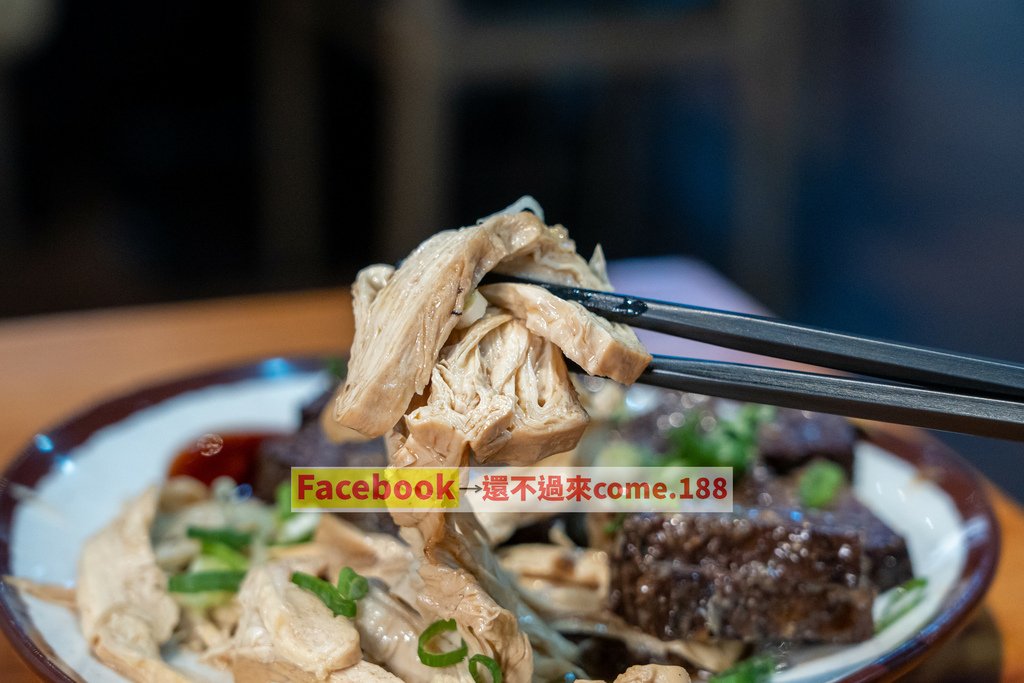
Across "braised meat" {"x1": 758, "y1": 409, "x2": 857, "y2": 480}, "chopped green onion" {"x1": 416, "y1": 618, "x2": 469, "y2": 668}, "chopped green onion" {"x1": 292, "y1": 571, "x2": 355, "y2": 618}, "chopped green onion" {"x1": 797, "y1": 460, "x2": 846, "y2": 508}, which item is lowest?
"chopped green onion" {"x1": 416, "y1": 618, "x2": 469, "y2": 668}

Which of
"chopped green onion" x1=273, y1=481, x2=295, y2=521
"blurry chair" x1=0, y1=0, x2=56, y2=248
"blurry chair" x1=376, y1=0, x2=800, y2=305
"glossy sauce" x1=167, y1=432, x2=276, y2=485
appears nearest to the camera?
"chopped green onion" x1=273, y1=481, x2=295, y2=521

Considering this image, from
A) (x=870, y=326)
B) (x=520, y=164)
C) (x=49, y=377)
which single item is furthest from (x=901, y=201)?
(x=49, y=377)

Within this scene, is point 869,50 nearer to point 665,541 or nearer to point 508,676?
point 665,541

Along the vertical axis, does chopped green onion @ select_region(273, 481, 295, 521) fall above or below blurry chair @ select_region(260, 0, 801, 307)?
below

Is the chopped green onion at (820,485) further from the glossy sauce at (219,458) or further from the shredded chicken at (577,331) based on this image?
the glossy sauce at (219,458)

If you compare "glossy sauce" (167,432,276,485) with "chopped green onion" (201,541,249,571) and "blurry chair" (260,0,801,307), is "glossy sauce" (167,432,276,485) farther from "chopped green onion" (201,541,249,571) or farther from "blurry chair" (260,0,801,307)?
"blurry chair" (260,0,801,307)

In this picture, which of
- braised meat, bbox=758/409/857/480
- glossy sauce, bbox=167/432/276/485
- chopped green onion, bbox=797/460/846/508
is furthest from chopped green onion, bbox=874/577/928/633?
glossy sauce, bbox=167/432/276/485

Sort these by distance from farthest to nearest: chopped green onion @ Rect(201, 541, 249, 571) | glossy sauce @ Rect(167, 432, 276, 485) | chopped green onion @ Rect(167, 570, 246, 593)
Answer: glossy sauce @ Rect(167, 432, 276, 485) < chopped green onion @ Rect(201, 541, 249, 571) < chopped green onion @ Rect(167, 570, 246, 593)

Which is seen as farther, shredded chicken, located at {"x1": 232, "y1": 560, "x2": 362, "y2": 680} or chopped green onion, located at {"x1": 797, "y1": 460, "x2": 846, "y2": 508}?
chopped green onion, located at {"x1": 797, "y1": 460, "x2": 846, "y2": 508}
